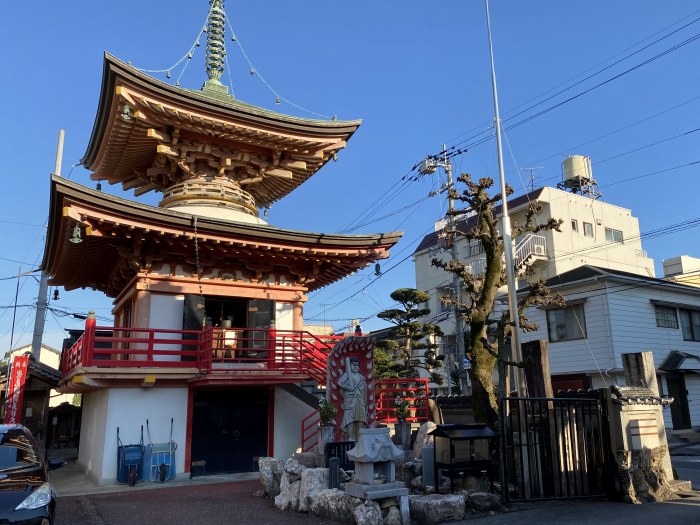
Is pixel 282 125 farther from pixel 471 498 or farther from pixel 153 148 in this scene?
pixel 471 498

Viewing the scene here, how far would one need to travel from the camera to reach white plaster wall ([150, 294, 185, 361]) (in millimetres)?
15470

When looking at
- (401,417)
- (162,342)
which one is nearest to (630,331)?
(401,417)

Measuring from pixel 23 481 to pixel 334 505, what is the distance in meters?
4.77

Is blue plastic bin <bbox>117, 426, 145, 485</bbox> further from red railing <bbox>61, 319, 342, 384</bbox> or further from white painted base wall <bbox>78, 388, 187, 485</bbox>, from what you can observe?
red railing <bbox>61, 319, 342, 384</bbox>

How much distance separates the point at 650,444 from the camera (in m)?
10.6

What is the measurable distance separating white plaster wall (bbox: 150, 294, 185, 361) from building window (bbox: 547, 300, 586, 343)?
19.2 meters

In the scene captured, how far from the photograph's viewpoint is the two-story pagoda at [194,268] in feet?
46.0

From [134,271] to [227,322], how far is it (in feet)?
11.8

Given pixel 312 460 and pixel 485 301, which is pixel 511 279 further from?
pixel 312 460

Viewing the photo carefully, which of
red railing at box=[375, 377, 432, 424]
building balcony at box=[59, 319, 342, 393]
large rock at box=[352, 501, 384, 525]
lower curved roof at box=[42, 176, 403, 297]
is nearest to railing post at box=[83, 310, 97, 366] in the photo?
building balcony at box=[59, 319, 342, 393]

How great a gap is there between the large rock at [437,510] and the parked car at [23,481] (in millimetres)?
5428

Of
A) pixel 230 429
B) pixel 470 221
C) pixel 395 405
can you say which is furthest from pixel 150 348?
pixel 470 221

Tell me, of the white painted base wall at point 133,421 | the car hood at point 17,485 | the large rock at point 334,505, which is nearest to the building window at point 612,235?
the white painted base wall at point 133,421

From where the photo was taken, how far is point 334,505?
366 inches
